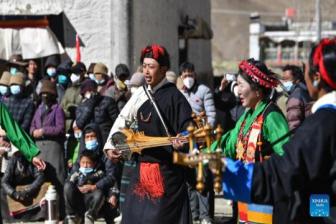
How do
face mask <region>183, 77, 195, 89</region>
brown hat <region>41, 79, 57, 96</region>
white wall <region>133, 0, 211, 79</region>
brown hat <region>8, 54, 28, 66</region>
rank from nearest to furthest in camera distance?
brown hat <region>41, 79, 57, 96</region>
face mask <region>183, 77, 195, 89</region>
brown hat <region>8, 54, 28, 66</region>
white wall <region>133, 0, 211, 79</region>

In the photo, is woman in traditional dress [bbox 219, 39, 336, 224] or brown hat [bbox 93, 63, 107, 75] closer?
woman in traditional dress [bbox 219, 39, 336, 224]

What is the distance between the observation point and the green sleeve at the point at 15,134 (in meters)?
8.63

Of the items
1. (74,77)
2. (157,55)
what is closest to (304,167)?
(157,55)

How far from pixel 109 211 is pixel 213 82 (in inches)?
595

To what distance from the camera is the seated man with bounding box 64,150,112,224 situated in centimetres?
1106

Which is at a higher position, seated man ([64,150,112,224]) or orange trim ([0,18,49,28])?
orange trim ([0,18,49,28])

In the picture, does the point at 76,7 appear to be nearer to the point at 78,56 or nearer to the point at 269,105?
the point at 78,56

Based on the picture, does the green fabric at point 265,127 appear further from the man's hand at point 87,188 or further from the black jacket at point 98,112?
the black jacket at point 98,112

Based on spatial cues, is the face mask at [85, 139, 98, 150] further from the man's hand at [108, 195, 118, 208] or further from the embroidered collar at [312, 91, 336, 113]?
the embroidered collar at [312, 91, 336, 113]

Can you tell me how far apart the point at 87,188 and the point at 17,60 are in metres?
5.08

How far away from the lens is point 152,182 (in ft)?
25.1

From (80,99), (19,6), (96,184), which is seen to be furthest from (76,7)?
(96,184)

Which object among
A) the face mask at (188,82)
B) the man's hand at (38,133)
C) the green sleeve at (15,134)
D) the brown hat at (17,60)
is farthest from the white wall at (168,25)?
the green sleeve at (15,134)

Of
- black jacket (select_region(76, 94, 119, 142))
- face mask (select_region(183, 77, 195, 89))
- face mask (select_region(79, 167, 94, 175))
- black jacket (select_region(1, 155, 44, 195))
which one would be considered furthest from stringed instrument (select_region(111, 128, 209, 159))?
face mask (select_region(183, 77, 195, 89))
